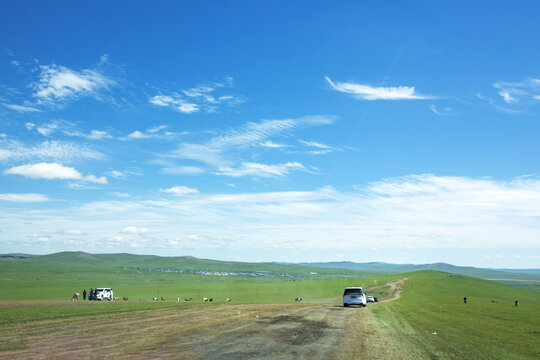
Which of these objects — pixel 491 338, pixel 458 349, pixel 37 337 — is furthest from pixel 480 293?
pixel 37 337

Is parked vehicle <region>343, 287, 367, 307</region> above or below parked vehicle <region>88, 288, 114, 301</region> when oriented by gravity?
above

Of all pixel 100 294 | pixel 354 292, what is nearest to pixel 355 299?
pixel 354 292

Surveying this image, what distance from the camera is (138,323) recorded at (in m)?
30.3

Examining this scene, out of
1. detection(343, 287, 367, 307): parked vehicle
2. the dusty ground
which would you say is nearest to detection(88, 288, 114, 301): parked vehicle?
detection(343, 287, 367, 307): parked vehicle

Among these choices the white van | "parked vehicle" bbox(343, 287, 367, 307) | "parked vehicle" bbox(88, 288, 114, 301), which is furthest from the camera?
the white van

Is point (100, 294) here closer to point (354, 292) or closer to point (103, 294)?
point (103, 294)

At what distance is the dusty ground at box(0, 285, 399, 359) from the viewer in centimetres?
1825

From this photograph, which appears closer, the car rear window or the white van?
the car rear window

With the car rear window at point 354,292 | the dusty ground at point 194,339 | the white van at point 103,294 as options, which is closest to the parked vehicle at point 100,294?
the white van at point 103,294

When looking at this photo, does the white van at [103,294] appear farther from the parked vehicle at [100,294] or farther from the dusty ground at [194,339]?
the dusty ground at [194,339]

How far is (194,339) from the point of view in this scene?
2248 cm

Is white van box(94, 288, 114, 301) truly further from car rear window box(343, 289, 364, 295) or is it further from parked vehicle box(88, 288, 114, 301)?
car rear window box(343, 289, 364, 295)

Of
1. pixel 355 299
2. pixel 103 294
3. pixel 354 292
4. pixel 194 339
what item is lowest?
pixel 103 294

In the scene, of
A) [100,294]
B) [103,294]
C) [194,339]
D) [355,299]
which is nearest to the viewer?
[194,339]
